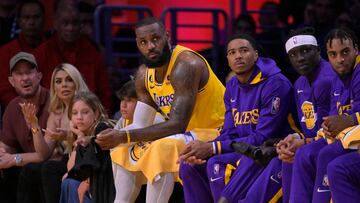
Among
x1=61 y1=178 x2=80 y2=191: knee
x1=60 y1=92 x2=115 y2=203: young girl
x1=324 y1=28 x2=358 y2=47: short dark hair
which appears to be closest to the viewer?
x1=324 y1=28 x2=358 y2=47: short dark hair

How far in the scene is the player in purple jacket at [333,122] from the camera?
236 inches

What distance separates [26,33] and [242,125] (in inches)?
126

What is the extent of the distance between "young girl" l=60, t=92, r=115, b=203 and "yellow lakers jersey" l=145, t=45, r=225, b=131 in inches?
21.5

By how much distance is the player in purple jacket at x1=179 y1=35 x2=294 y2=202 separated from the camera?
21.4 ft

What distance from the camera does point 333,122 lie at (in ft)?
19.8

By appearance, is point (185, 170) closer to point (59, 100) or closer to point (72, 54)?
point (59, 100)

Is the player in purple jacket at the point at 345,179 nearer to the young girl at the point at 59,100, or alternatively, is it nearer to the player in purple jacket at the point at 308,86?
the player in purple jacket at the point at 308,86

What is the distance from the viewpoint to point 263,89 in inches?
264

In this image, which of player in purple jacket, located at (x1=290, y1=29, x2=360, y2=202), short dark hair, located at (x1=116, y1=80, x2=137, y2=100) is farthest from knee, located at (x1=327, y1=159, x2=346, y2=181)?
short dark hair, located at (x1=116, y1=80, x2=137, y2=100)

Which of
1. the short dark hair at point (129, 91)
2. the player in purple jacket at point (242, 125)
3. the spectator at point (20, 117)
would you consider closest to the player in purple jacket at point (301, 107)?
the player in purple jacket at point (242, 125)

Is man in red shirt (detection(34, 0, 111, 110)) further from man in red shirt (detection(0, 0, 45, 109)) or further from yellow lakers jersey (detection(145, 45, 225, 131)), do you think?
yellow lakers jersey (detection(145, 45, 225, 131))

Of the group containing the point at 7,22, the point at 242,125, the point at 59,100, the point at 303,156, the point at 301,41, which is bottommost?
the point at 303,156

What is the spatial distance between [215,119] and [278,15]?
3.60 meters

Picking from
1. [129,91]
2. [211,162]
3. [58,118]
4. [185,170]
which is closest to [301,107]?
[211,162]
